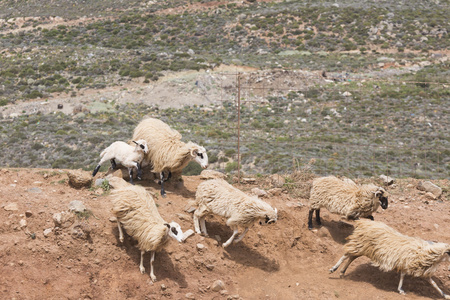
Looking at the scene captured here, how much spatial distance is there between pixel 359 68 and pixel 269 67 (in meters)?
10.7

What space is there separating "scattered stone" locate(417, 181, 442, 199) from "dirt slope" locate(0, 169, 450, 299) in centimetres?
197

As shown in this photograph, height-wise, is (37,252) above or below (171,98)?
above

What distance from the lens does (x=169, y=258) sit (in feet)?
33.1

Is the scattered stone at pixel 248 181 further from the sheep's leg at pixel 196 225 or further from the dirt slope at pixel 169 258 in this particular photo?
the sheep's leg at pixel 196 225

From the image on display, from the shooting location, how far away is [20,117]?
121ft

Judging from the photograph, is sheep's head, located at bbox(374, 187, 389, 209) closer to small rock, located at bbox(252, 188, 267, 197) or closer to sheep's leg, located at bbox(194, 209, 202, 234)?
small rock, located at bbox(252, 188, 267, 197)

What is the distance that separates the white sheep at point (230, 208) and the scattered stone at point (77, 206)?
113 inches

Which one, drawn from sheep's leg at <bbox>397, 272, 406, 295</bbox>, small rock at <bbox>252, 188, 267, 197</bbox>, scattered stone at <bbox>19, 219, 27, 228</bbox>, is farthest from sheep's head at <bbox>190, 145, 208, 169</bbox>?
sheep's leg at <bbox>397, 272, 406, 295</bbox>

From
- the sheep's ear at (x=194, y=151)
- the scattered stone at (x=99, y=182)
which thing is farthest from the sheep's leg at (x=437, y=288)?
the scattered stone at (x=99, y=182)

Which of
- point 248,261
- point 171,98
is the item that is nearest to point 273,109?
point 171,98

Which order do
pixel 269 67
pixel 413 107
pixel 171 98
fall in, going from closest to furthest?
pixel 413 107, pixel 171 98, pixel 269 67

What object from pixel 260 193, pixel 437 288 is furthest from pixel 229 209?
pixel 437 288

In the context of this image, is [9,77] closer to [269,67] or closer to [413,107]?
[269,67]

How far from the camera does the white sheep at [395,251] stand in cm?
959
